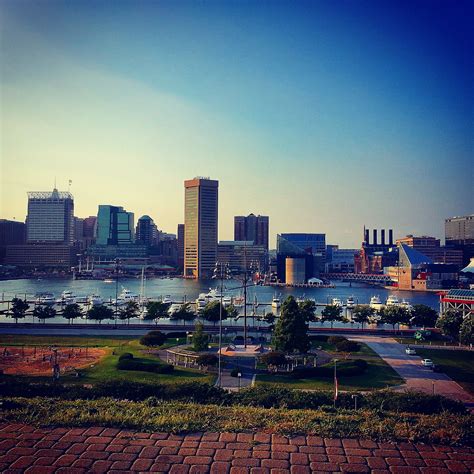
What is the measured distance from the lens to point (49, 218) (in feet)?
302

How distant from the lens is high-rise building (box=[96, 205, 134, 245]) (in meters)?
109

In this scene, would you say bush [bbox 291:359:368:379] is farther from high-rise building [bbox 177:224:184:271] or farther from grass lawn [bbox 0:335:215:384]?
high-rise building [bbox 177:224:184:271]

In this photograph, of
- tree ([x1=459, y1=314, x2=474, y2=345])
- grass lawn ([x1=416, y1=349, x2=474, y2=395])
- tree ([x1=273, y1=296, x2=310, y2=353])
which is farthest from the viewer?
tree ([x1=459, y1=314, x2=474, y2=345])

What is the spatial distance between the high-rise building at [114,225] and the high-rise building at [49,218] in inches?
633

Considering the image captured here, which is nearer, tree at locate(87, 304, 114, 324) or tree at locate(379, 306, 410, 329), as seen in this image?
tree at locate(379, 306, 410, 329)

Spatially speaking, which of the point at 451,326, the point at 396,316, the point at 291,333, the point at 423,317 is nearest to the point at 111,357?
the point at 291,333

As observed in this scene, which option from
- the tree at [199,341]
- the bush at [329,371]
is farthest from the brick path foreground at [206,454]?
the tree at [199,341]

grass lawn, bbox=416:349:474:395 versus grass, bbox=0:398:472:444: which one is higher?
grass, bbox=0:398:472:444

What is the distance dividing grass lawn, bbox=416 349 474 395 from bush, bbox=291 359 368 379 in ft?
8.49

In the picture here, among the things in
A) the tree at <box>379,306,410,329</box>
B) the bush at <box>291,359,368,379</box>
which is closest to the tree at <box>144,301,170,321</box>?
the tree at <box>379,306,410,329</box>

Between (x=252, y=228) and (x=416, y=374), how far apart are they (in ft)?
314

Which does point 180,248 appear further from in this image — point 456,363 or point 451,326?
point 456,363

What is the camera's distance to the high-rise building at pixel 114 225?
4284 inches

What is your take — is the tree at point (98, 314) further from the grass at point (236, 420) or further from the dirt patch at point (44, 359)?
the grass at point (236, 420)
